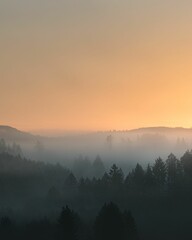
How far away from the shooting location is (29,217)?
338ft

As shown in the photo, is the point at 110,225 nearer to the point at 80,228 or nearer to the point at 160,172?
the point at 80,228

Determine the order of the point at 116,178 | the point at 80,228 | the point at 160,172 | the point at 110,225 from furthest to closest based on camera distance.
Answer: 1. the point at 116,178
2. the point at 160,172
3. the point at 80,228
4. the point at 110,225

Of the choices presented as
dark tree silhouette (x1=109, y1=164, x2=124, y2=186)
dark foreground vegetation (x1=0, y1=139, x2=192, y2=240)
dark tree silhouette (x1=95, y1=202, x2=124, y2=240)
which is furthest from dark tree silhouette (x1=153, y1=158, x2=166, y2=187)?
dark tree silhouette (x1=95, y1=202, x2=124, y2=240)

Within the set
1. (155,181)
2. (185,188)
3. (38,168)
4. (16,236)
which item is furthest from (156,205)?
→ (38,168)

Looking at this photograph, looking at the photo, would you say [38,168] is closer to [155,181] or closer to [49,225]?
[155,181]

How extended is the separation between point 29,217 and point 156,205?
965 inches

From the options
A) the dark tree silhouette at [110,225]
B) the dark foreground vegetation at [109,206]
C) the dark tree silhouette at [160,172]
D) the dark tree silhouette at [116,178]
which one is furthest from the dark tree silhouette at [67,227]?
the dark tree silhouette at [160,172]

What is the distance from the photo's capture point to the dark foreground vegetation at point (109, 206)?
251ft

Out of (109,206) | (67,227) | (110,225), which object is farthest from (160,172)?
(110,225)

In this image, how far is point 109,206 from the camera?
75.6m

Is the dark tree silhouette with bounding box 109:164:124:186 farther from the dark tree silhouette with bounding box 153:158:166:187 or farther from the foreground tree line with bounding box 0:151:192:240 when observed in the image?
the dark tree silhouette with bounding box 153:158:166:187

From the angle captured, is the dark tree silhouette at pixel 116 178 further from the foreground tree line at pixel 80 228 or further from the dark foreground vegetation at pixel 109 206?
the foreground tree line at pixel 80 228

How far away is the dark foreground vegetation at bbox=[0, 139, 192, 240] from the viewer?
3014 inches

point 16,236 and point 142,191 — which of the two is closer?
point 16,236
